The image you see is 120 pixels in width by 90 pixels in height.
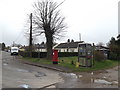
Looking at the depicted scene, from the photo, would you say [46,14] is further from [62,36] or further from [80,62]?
[80,62]

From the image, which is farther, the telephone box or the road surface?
the telephone box

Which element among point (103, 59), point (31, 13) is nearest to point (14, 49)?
point (31, 13)

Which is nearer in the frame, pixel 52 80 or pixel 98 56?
pixel 52 80

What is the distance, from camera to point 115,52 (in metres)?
43.1

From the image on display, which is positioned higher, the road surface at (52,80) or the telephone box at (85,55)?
the telephone box at (85,55)

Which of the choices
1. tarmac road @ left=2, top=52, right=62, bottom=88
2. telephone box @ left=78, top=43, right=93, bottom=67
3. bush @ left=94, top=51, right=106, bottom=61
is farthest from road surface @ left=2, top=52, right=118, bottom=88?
bush @ left=94, top=51, right=106, bottom=61

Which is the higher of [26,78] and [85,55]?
[85,55]

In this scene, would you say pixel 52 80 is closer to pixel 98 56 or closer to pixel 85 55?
pixel 85 55

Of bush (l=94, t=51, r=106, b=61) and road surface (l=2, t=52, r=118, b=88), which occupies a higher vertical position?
bush (l=94, t=51, r=106, b=61)

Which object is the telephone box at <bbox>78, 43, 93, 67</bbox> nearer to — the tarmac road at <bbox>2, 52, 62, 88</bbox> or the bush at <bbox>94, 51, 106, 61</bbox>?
the tarmac road at <bbox>2, 52, 62, 88</bbox>

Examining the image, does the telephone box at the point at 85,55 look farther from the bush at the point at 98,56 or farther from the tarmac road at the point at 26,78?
the bush at the point at 98,56

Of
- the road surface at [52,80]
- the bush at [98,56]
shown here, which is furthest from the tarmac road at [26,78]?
the bush at [98,56]

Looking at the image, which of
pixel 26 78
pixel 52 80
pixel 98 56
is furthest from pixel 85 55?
pixel 26 78

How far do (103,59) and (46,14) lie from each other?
1134cm
